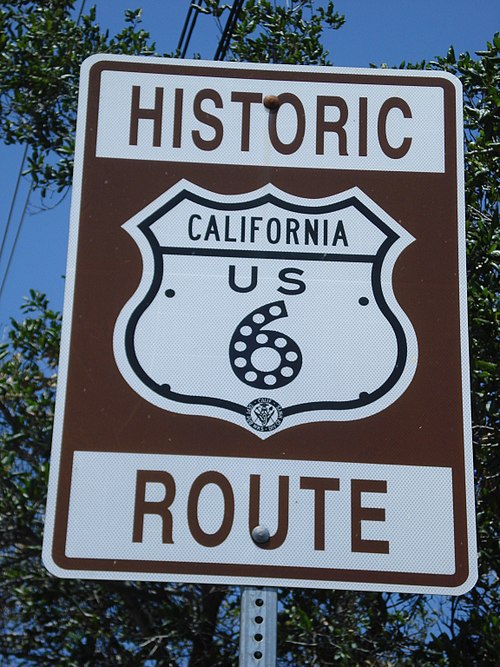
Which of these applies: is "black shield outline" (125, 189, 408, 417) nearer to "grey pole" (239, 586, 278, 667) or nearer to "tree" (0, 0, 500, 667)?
"grey pole" (239, 586, 278, 667)

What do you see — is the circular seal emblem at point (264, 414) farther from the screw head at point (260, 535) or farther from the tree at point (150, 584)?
the tree at point (150, 584)

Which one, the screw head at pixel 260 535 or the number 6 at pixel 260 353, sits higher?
the number 6 at pixel 260 353

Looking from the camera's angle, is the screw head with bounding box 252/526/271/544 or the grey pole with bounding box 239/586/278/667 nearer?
the grey pole with bounding box 239/586/278/667

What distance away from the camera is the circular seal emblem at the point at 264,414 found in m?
2.17

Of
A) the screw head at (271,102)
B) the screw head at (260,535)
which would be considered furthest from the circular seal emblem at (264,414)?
the screw head at (271,102)

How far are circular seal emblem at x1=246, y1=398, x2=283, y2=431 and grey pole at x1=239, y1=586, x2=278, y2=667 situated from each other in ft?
1.07

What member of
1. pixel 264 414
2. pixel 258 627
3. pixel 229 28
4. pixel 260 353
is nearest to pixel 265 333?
pixel 260 353

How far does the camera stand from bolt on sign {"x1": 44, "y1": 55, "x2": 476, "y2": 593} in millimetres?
2109

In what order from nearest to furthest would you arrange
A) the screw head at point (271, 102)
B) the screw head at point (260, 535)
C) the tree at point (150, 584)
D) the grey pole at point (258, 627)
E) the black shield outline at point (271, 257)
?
1. the grey pole at point (258, 627)
2. the screw head at point (260, 535)
3. the black shield outline at point (271, 257)
4. the screw head at point (271, 102)
5. the tree at point (150, 584)

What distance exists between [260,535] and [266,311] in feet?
1.57

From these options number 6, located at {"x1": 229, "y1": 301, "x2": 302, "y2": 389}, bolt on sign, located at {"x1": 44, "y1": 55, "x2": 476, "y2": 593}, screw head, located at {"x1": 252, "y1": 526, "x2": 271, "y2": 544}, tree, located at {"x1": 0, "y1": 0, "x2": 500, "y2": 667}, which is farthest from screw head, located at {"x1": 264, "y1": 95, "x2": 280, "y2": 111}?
tree, located at {"x1": 0, "y1": 0, "x2": 500, "y2": 667}

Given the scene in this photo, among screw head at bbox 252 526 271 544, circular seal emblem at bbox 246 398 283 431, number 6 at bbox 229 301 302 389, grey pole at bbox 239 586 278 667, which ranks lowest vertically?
grey pole at bbox 239 586 278 667

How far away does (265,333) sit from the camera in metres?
2.25

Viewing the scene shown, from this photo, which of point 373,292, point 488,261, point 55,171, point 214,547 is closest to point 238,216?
point 373,292
